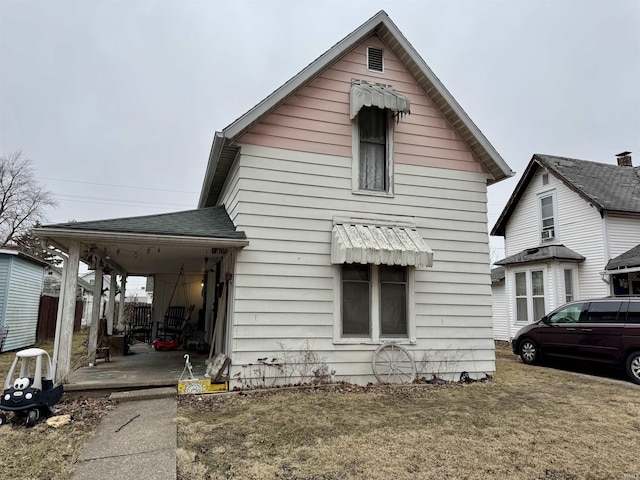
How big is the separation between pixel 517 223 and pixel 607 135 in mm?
15419

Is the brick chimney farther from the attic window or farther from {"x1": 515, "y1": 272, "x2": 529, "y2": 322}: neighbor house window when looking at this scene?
the attic window

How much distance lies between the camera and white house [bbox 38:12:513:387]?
695 cm

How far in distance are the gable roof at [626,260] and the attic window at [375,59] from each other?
31.9 ft

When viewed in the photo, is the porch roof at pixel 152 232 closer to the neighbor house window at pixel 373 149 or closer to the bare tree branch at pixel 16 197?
the neighbor house window at pixel 373 149

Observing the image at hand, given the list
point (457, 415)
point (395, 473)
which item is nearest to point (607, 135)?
point (457, 415)

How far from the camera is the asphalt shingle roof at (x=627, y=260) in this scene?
39.6 ft

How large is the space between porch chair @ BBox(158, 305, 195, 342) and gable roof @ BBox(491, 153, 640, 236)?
542 inches

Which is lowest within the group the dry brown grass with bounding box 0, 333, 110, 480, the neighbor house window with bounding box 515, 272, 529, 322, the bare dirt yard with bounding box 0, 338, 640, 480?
the dry brown grass with bounding box 0, 333, 110, 480

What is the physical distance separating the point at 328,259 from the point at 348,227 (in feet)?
2.31

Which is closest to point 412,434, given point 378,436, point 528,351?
point 378,436

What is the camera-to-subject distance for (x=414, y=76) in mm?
8500

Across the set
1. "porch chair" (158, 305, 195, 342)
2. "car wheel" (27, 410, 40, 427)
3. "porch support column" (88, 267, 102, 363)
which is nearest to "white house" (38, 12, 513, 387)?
"porch support column" (88, 267, 102, 363)

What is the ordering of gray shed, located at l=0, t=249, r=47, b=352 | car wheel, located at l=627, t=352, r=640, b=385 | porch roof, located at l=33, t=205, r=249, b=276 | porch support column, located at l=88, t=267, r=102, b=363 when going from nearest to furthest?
porch roof, located at l=33, t=205, r=249, b=276
car wheel, located at l=627, t=352, r=640, b=385
porch support column, located at l=88, t=267, r=102, b=363
gray shed, located at l=0, t=249, r=47, b=352

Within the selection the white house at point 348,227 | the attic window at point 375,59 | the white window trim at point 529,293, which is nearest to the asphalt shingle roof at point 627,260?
the white window trim at point 529,293
